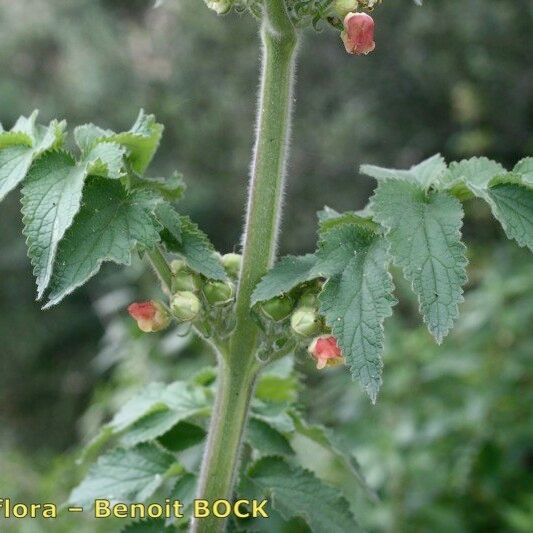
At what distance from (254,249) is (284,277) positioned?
4.1 inches

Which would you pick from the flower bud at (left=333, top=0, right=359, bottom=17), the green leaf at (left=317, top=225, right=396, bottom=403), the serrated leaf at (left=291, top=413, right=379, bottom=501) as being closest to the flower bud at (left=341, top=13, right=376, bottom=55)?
the flower bud at (left=333, top=0, right=359, bottom=17)

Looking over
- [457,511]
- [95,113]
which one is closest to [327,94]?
[95,113]

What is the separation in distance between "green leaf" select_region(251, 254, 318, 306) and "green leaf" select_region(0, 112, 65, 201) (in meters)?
0.36

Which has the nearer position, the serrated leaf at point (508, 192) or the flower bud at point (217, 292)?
the serrated leaf at point (508, 192)

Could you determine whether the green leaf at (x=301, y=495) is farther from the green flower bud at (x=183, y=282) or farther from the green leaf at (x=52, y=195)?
the green leaf at (x=52, y=195)

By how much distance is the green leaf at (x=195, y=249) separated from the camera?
1329mm

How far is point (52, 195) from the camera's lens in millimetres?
1213

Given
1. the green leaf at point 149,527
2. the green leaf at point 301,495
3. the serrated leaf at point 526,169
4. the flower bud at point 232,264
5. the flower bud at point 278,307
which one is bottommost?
the green leaf at point 149,527

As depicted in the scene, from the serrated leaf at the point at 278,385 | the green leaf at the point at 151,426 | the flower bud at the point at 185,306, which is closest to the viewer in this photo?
the flower bud at the point at 185,306

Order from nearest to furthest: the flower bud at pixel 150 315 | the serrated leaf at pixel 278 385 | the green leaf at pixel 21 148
Result: the green leaf at pixel 21 148 → the flower bud at pixel 150 315 → the serrated leaf at pixel 278 385

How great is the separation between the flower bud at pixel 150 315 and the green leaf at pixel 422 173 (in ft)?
1.34

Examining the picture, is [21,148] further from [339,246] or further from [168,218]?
[339,246]

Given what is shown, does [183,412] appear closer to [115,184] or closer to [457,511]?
[115,184]

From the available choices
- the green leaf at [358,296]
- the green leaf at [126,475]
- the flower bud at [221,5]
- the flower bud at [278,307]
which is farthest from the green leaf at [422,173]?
the green leaf at [126,475]
